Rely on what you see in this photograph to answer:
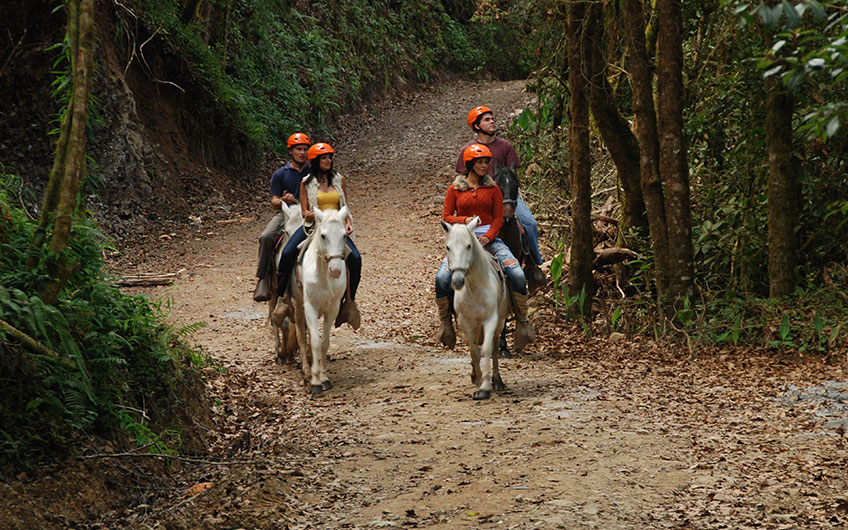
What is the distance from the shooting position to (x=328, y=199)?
9.69 metres

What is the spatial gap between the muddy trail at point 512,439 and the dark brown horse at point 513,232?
0.98m

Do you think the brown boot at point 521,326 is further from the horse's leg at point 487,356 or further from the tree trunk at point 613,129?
the tree trunk at point 613,129

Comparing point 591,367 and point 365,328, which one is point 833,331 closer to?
point 591,367

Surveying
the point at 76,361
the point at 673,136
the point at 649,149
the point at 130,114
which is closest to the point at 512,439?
the point at 76,361

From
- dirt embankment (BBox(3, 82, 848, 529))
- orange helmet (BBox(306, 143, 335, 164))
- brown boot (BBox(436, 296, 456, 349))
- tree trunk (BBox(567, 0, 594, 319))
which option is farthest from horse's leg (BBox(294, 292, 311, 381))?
tree trunk (BBox(567, 0, 594, 319))

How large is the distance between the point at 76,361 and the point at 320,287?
3.75 m

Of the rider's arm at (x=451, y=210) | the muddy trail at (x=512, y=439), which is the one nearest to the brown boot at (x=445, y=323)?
the muddy trail at (x=512, y=439)

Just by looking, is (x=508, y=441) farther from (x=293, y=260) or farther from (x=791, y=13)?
(x=791, y=13)

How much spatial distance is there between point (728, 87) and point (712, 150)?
43.2 inches

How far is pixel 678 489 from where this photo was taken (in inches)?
217

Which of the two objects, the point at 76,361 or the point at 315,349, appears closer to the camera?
the point at 76,361

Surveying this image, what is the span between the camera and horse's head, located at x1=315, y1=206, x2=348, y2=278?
8.52 meters

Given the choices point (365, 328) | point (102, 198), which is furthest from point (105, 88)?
point (365, 328)

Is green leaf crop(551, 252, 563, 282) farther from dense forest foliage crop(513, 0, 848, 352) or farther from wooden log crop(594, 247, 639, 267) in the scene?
wooden log crop(594, 247, 639, 267)
